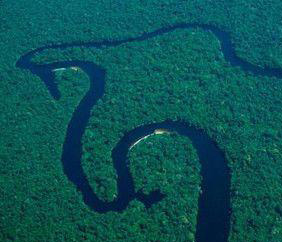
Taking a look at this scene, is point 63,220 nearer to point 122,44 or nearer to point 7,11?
point 122,44

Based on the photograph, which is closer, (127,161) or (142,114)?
(127,161)

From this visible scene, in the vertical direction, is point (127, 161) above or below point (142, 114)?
below

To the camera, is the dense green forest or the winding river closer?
the dense green forest

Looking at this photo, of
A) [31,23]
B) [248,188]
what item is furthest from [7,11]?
[248,188]

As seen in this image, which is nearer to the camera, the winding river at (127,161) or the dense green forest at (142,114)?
the dense green forest at (142,114)
